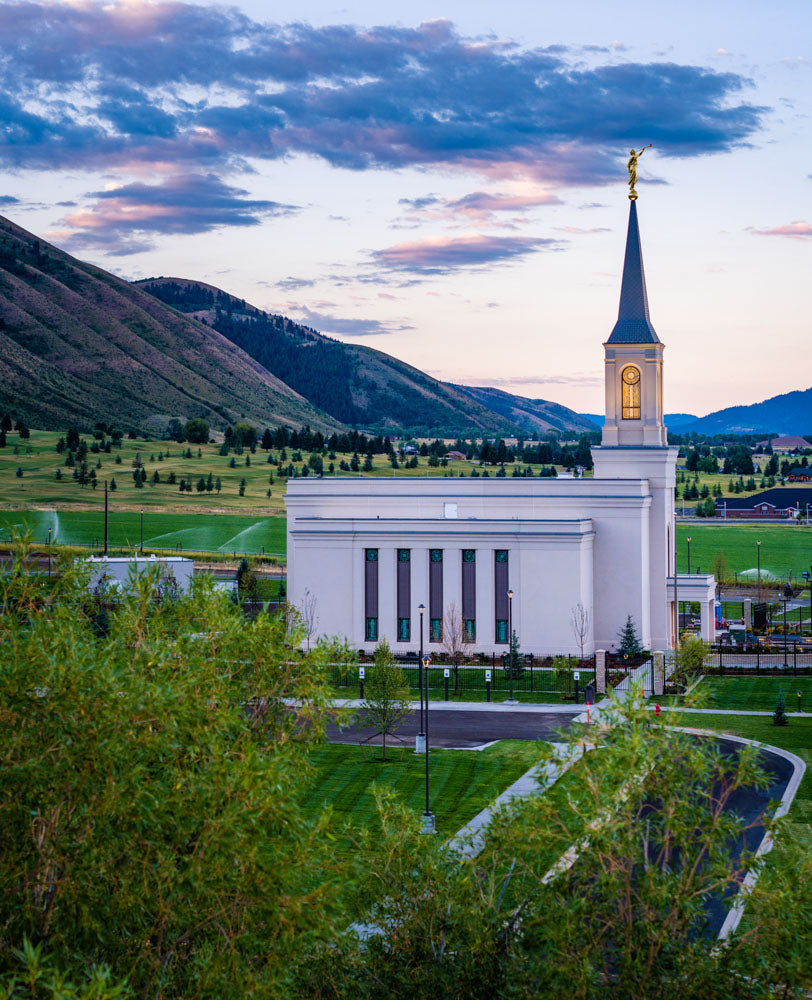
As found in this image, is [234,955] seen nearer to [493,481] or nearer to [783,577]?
[493,481]

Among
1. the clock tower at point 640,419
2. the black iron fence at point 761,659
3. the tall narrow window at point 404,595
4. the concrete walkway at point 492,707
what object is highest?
the clock tower at point 640,419

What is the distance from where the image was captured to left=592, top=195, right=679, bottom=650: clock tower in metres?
65.4

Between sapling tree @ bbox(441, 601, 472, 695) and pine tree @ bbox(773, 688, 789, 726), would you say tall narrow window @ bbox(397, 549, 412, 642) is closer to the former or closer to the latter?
sapling tree @ bbox(441, 601, 472, 695)

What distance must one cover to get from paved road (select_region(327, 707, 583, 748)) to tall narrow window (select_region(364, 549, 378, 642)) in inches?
508

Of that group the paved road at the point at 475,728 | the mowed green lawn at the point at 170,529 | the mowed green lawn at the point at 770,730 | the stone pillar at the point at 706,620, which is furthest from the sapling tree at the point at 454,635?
the mowed green lawn at the point at 170,529

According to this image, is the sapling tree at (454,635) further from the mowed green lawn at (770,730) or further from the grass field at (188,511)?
the grass field at (188,511)

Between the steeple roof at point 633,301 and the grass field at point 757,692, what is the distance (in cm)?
1744

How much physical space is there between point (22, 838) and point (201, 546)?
107 m

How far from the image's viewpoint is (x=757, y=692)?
55.6 metres

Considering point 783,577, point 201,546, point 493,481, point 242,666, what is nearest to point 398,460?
point 201,546

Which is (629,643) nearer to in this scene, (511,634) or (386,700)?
(511,634)

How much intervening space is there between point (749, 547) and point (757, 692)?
7341 centimetres

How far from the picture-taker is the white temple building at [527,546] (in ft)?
205

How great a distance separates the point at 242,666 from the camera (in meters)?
22.9
